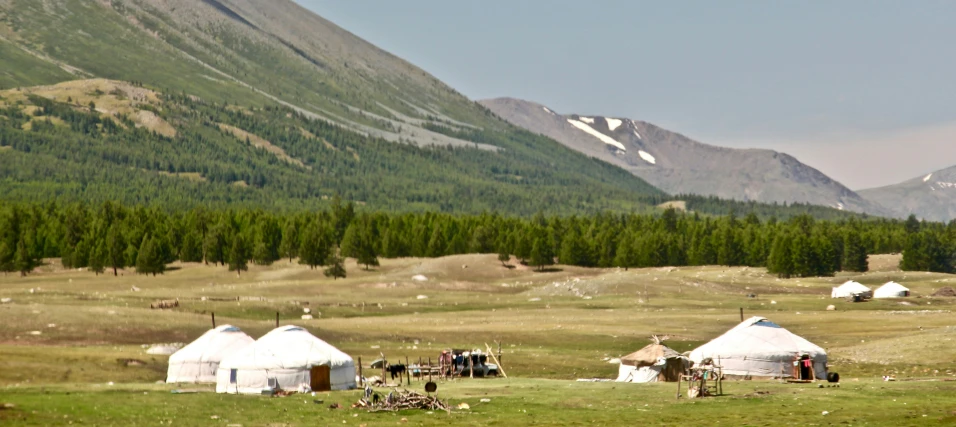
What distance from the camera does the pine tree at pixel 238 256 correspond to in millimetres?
146875

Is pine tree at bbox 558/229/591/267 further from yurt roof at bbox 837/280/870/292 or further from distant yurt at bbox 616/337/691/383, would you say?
distant yurt at bbox 616/337/691/383

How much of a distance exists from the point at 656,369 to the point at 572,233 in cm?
11361

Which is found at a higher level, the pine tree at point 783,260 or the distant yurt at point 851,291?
the pine tree at point 783,260

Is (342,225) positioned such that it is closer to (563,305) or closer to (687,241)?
(687,241)

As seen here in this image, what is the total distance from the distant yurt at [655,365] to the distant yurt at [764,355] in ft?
3.07

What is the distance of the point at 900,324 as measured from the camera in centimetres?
8506

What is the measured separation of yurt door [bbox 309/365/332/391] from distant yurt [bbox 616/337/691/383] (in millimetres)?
14173

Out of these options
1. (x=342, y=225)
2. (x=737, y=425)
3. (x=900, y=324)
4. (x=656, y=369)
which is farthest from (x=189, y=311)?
(x=342, y=225)

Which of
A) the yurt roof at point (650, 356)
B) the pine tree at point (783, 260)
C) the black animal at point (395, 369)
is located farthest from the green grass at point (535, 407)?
the pine tree at point (783, 260)

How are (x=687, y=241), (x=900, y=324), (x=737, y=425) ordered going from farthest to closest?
(x=687, y=241)
(x=900, y=324)
(x=737, y=425)

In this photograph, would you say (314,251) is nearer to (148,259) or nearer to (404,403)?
(148,259)

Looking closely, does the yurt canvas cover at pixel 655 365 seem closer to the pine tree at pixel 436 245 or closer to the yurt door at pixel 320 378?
the yurt door at pixel 320 378

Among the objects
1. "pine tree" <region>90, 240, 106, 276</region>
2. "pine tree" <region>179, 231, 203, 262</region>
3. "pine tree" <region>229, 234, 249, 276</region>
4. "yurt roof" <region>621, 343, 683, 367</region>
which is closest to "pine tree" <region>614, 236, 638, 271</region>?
"pine tree" <region>229, 234, 249, 276</region>

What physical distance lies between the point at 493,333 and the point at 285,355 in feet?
97.7
